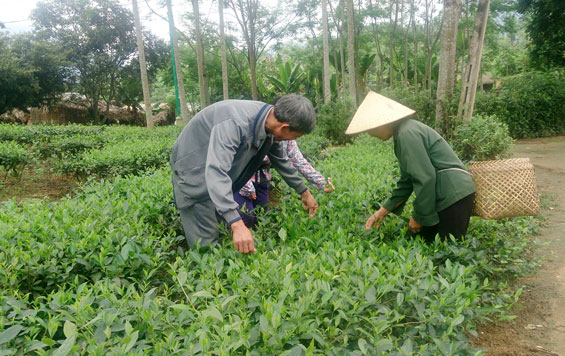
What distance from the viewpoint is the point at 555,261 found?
390 cm

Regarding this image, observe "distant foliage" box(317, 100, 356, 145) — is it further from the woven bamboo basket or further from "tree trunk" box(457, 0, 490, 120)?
the woven bamboo basket

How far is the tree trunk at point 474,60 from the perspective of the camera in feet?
22.4

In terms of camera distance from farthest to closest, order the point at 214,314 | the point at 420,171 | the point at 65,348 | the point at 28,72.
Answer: the point at 28,72
the point at 420,171
the point at 214,314
the point at 65,348

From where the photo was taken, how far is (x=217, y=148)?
91.8 inches

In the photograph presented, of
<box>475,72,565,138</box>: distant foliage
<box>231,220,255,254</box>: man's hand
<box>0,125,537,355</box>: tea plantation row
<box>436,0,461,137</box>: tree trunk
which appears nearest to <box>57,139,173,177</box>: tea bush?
<box>0,125,537,355</box>: tea plantation row

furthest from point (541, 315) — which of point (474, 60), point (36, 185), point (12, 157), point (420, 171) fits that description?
point (36, 185)

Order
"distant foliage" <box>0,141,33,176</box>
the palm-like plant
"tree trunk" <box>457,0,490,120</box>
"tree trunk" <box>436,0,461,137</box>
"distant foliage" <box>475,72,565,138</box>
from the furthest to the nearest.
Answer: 1. the palm-like plant
2. "distant foliage" <box>475,72,565,138</box>
3. "tree trunk" <box>436,0,461,137</box>
4. "tree trunk" <box>457,0,490,120</box>
5. "distant foliage" <box>0,141,33,176</box>

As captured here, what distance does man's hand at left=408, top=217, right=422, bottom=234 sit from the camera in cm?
276

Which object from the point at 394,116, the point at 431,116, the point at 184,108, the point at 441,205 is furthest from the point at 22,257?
the point at 184,108

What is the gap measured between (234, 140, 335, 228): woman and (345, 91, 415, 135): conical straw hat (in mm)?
904

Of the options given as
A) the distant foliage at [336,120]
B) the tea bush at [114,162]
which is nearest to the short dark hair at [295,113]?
the tea bush at [114,162]

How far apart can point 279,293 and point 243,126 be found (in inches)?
44.1

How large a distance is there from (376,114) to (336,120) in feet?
31.1

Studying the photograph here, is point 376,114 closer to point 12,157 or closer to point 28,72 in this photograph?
point 12,157
